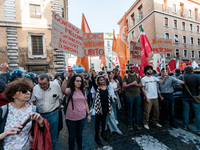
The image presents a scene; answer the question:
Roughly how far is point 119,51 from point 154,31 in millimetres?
22633

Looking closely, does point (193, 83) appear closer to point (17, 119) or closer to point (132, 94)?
point (132, 94)

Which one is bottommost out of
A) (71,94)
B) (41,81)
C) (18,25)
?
(71,94)

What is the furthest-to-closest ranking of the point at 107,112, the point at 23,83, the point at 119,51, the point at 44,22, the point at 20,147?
1. the point at 44,22
2. the point at 119,51
3. the point at 107,112
4. the point at 23,83
5. the point at 20,147

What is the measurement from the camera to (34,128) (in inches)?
64.3

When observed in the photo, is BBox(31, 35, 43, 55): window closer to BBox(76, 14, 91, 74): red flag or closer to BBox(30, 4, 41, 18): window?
BBox(30, 4, 41, 18): window

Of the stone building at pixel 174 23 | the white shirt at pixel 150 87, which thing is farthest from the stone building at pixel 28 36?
the stone building at pixel 174 23

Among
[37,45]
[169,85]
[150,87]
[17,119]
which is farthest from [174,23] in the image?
[17,119]

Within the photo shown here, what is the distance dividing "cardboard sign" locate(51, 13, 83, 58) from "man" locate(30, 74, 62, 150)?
36.2 inches

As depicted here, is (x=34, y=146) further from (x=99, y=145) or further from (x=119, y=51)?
(x=119, y=51)

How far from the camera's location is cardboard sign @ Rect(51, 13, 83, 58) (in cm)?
275

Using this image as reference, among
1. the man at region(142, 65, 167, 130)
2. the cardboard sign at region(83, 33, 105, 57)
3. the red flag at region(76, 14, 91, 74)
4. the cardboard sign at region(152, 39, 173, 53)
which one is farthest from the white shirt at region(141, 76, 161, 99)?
the cardboard sign at region(152, 39, 173, 53)

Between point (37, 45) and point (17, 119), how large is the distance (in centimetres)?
1223

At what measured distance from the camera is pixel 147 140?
307 cm

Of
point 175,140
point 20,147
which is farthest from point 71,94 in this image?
point 175,140
